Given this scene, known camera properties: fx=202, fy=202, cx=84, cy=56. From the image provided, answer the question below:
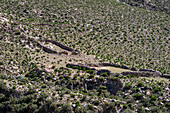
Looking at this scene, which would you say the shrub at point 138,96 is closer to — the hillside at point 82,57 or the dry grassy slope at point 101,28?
the hillside at point 82,57

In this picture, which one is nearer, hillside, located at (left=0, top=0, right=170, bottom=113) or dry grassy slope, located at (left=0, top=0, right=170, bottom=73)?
hillside, located at (left=0, top=0, right=170, bottom=113)

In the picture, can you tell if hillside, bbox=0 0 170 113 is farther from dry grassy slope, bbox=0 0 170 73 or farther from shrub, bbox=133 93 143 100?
shrub, bbox=133 93 143 100

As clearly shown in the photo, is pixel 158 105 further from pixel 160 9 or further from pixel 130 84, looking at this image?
pixel 160 9

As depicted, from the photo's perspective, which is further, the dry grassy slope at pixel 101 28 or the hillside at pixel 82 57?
the dry grassy slope at pixel 101 28

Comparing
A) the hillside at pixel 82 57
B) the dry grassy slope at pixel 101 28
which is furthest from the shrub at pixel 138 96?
the dry grassy slope at pixel 101 28

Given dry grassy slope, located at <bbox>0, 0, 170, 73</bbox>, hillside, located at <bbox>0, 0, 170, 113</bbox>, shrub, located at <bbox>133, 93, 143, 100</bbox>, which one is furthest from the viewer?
dry grassy slope, located at <bbox>0, 0, 170, 73</bbox>

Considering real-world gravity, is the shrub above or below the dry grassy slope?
below

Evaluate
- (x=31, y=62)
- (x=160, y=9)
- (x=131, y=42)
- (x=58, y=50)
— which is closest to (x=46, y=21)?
(x=58, y=50)

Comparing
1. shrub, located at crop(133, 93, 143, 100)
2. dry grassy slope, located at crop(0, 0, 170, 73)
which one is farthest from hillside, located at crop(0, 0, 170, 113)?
shrub, located at crop(133, 93, 143, 100)
